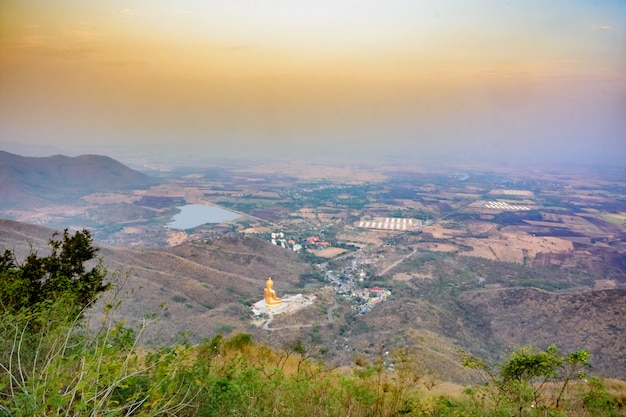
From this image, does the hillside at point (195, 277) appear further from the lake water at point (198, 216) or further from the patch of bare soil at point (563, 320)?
the lake water at point (198, 216)

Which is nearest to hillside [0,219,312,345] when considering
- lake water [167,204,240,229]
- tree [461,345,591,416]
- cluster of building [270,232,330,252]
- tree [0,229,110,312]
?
cluster of building [270,232,330,252]

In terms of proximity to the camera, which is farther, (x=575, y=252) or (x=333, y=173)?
(x=333, y=173)

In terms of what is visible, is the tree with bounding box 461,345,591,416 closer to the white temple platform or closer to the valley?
the valley

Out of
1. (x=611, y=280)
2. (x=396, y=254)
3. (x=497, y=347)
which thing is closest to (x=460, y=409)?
(x=497, y=347)

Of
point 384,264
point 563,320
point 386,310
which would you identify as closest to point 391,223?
point 384,264

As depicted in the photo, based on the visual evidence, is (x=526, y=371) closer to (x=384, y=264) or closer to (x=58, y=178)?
(x=384, y=264)

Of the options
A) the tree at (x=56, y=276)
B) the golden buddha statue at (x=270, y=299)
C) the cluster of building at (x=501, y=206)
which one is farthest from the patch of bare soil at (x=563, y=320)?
the cluster of building at (x=501, y=206)

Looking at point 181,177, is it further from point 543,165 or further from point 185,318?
point 543,165
